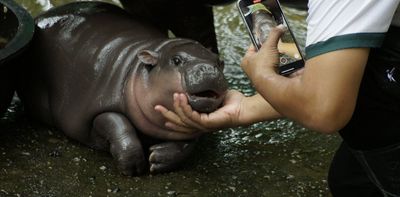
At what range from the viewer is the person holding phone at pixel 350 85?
1.68 m

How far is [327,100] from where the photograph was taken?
1747mm

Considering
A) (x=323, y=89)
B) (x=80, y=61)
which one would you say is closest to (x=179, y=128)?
(x=80, y=61)

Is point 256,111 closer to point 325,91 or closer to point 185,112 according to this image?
point 185,112

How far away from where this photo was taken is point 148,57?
289 cm

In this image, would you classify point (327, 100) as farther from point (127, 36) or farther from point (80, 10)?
point (80, 10)

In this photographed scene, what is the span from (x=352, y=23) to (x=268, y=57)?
18.0 inches

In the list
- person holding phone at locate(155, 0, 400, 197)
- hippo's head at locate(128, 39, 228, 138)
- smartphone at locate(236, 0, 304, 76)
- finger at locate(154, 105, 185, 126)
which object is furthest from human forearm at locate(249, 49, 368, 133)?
finger at locate(154, 105, 185, 126)

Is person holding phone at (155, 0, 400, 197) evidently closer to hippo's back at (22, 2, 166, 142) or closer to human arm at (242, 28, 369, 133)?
human arm at (242, 28, 369, 133)

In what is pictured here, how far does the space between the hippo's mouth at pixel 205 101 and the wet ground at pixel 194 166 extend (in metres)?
0.35

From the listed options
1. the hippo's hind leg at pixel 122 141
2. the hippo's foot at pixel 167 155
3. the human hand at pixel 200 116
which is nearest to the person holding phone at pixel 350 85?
the human hand at pixel 200 116

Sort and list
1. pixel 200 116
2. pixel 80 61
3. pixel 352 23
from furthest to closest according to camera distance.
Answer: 1. pixel 80 61
2. pixel 200 116
3. pixel 352 23

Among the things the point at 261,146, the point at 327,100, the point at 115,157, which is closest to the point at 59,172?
the point at 115,157

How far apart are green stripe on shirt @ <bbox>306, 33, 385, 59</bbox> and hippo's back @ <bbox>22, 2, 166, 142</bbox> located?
55.5 inches

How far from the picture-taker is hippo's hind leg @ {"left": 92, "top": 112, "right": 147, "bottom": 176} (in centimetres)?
283
